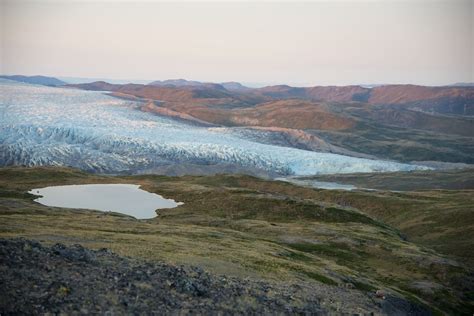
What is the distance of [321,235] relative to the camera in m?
87.6

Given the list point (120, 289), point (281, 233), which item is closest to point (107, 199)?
point (281, 233)

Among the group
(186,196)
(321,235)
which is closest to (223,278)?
(321,235)

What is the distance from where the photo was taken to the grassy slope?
5225 centimetres

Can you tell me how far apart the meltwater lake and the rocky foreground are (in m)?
58.5

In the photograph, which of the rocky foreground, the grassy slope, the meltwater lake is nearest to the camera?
the rocky foreground

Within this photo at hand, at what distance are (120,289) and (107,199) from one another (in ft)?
272

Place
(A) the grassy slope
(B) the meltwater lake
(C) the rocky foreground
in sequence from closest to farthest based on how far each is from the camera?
(C) the rocky foreground, (A) the grassy slope, (B) the meltwater lake

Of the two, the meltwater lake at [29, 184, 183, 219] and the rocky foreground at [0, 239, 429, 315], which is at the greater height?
the rocky foreground at [0, 239, 429, 315]

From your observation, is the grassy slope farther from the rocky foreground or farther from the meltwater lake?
the rocky foreground

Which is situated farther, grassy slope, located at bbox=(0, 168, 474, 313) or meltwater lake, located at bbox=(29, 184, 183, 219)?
meltwater lake, located at bbox=(29, 184, 183, 219)

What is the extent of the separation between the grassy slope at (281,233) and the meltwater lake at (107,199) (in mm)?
4407

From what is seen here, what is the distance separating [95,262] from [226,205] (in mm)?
76674

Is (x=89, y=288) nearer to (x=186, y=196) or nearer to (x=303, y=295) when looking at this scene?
(x=303, y=295)

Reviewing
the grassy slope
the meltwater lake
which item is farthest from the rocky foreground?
the meltwater lake
